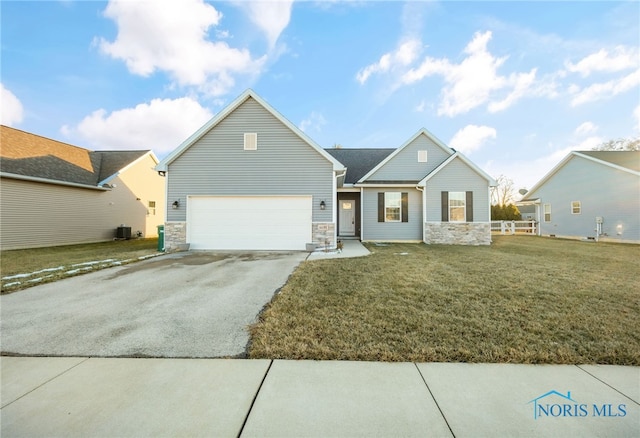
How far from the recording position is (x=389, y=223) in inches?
538

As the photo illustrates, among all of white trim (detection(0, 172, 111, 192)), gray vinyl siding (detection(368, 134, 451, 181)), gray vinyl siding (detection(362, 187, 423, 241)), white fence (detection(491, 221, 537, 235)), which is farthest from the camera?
white fence (detection(491, 221, 537, 235))

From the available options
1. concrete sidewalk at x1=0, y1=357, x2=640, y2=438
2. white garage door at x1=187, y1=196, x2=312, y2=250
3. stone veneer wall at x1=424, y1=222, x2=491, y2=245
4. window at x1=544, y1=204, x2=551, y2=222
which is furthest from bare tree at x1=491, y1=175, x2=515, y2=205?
concrete sidewalk at x1=0, y1=357, x2=640, y2=438

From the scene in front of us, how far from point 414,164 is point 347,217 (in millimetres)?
4729

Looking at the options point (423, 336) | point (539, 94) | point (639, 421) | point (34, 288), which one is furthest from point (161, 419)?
point (539, 94)

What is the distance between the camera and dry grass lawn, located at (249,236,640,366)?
275 cm

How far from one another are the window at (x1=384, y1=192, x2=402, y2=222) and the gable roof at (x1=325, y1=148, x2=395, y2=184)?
2.23 meters

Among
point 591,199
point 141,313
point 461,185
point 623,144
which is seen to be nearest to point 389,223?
point 461,185

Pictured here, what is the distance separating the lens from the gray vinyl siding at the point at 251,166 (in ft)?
34.6

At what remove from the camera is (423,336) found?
10.1 ft

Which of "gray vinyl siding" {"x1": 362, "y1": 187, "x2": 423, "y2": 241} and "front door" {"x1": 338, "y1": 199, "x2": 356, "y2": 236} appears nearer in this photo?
"gray vinyl siding" {"x1": 362, "y1": 187, "x2": 423, "y2": 241}

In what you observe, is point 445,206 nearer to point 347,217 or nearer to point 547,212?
point 347,217

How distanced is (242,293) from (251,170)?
22.0ft

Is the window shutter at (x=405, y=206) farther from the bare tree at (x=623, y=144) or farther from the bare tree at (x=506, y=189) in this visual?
the bare tree at (x=506, y=189)

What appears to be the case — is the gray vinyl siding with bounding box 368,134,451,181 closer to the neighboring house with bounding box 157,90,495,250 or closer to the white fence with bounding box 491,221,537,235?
the neighboring house with bounding box 157,90,495,250
